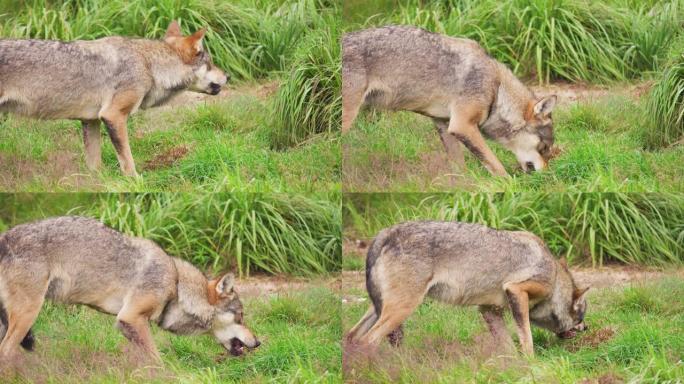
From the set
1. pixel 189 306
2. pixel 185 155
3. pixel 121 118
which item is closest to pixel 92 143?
pixel 121 118

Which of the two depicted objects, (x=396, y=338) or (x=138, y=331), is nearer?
(x=138, y=331)

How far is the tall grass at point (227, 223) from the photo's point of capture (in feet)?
32.7

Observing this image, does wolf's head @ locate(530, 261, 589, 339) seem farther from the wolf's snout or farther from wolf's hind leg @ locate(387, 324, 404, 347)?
the wolf's snout

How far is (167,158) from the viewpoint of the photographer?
10.0m

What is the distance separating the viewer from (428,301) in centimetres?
991

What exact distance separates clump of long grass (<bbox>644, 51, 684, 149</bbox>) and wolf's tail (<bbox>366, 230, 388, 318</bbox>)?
2224mm

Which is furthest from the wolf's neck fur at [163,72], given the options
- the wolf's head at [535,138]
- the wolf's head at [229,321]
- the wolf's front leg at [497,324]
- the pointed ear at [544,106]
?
the wolf's front leg at [497,324]

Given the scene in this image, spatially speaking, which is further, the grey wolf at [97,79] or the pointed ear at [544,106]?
the pointed ear at [544,106]

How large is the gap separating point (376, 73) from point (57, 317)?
2986 mm

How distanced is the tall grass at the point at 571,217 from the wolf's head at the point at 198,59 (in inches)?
53.1

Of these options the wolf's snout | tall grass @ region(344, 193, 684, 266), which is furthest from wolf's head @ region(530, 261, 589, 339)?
the wolf's snout

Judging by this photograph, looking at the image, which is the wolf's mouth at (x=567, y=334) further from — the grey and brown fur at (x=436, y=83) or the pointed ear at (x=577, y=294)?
the grey and brown fur at (x=436, y=83)

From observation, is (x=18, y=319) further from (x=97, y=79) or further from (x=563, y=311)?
(x=563, y=311)

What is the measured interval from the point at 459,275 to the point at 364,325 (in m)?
0.84
